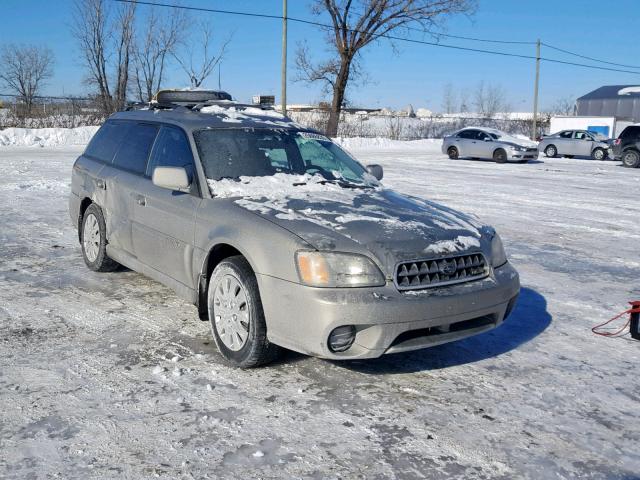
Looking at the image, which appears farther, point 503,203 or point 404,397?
point 503,203

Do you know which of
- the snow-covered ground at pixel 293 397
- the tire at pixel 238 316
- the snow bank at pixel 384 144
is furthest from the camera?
the snow bank at pixel 384 144

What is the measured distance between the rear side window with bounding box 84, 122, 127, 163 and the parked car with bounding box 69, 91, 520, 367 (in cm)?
27

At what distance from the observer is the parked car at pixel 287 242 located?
364 centimetres

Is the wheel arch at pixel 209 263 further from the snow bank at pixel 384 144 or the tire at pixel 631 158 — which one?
the snow bank at pixel 384 144

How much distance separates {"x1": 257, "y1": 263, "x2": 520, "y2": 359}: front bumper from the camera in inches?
140

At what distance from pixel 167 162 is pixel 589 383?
11.5 ft

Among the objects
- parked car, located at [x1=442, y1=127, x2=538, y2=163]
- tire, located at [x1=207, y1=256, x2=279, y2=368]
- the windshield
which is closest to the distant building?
parked car, located at [x1=442, y1=127, x2=538, y2=163]

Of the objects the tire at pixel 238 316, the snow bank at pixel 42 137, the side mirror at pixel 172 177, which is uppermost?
the snow bank at pixel 42 137

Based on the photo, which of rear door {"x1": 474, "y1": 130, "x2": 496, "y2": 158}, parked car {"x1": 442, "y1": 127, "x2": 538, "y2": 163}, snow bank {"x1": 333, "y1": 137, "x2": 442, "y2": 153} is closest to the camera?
parked car {"x1": 442, "y1": 127, "x2": 538, "y2": 163}

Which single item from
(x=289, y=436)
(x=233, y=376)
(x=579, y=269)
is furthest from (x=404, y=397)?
(x=579, y=269)

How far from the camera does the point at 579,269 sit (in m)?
7.14

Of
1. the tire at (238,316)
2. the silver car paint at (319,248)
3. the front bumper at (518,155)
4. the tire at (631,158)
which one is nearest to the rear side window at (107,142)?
the silver car paint at (319,248)

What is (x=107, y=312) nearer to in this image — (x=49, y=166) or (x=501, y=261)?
(x=501, y=261)

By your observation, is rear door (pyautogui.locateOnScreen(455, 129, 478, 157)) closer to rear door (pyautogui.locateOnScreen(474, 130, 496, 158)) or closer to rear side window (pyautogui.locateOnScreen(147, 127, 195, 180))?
rear door (pyautogui.locateOnScreen(474, 130, 496, 158))
